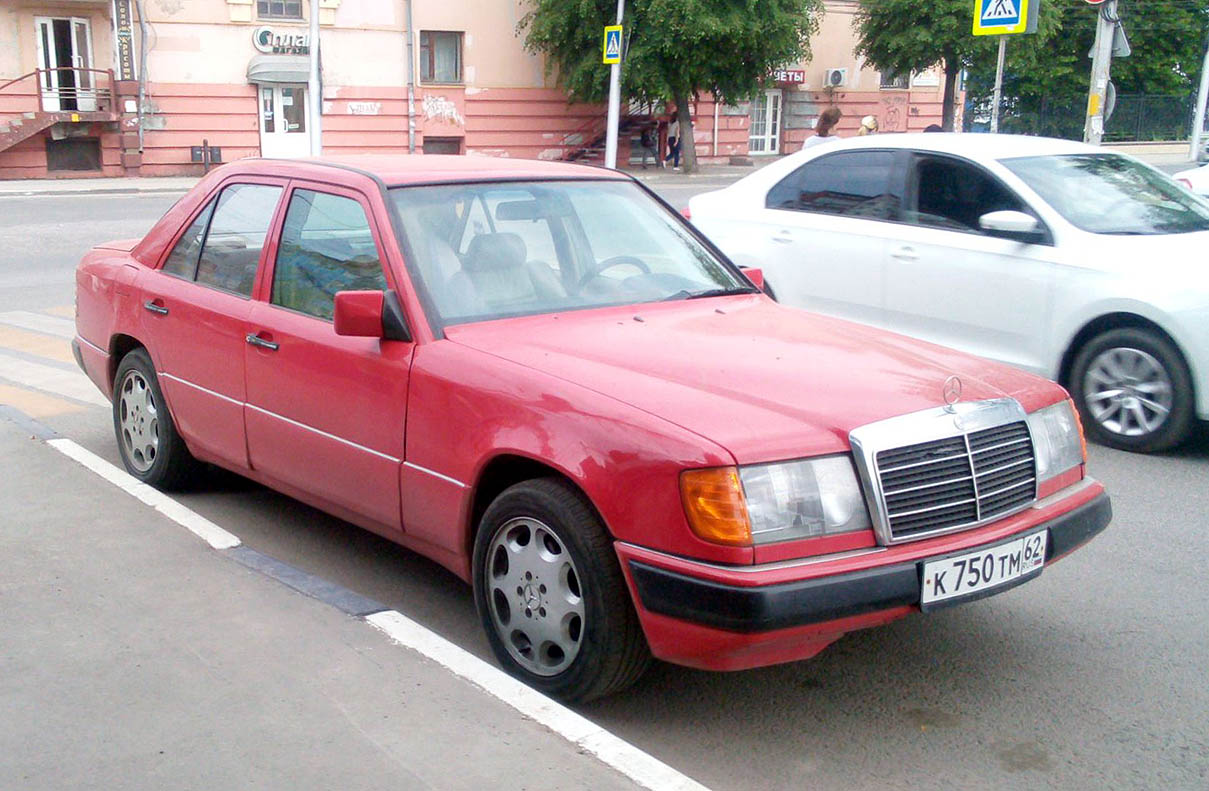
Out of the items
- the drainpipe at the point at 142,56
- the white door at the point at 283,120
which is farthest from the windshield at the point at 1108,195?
the white door at the point at 283,120

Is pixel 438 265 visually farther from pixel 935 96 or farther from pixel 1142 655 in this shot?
pixel 935 96

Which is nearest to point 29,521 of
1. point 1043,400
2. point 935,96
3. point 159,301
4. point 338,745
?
point 159,301

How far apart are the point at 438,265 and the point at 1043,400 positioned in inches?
82.5

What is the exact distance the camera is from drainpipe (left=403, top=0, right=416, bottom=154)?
1405 inches

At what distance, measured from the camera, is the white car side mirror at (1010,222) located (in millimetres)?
7031

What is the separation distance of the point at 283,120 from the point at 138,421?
3083 cm

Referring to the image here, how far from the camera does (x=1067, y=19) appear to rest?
49.3 metres

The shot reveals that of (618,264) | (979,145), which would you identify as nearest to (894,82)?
(979,145)

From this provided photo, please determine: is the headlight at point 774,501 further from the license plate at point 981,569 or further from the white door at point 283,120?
the white door at point 283,120

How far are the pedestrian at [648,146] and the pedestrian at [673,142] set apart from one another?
366mm

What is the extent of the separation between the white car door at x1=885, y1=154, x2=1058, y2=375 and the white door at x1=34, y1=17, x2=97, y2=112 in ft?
94.0

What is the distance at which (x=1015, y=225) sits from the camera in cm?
703

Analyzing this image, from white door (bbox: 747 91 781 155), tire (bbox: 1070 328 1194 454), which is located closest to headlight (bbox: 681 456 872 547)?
tire (bbox: 1070 328 1194 454)

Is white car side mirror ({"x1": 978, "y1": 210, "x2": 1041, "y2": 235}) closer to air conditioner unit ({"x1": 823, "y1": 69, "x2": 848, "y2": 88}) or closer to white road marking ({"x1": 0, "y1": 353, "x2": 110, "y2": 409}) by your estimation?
white road marking ({"x1": 0, "y1": 353, "x2": 110, "y2": 409})
